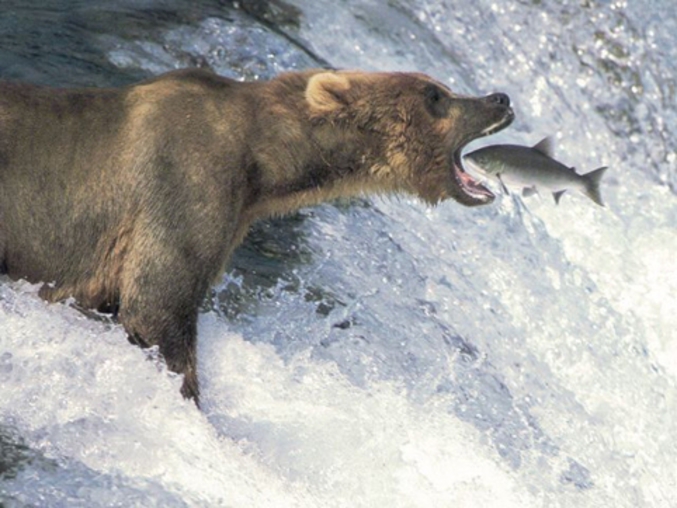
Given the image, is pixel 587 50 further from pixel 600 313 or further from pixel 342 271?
pixel 342 271

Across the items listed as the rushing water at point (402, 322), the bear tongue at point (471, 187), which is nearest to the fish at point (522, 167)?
the rushing water at point (402, 322)

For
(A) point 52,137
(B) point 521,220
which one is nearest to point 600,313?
(B) point 521,220

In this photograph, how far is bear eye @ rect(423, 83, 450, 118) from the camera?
5941 millimetres

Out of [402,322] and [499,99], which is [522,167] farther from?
[499,99]

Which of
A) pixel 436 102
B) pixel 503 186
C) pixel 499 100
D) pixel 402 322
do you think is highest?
pixel 499 100

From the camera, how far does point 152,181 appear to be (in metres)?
5.48

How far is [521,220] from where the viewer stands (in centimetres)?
808

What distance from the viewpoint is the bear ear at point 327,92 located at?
18.9 ft

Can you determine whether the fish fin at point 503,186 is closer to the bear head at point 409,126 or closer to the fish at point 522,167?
the fish at point 522,167

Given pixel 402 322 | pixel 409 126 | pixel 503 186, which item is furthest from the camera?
pixel 503 186

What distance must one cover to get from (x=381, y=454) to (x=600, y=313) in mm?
2343

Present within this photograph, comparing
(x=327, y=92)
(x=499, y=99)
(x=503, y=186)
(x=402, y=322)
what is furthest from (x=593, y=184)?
(x=327, y=92)

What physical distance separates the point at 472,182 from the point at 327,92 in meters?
0.70

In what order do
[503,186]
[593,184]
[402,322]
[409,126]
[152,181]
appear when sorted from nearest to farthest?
[152,181], [409,126], [402,322], [503,186], [593,184]
